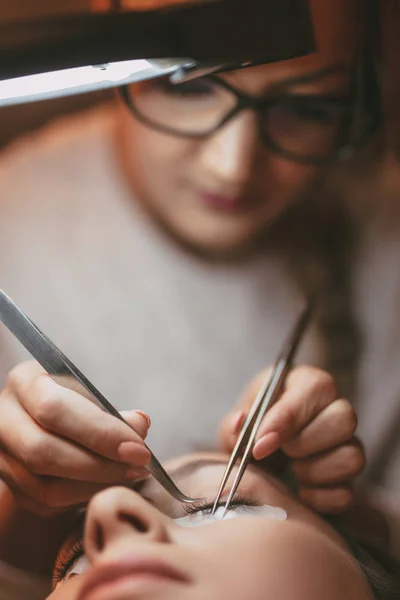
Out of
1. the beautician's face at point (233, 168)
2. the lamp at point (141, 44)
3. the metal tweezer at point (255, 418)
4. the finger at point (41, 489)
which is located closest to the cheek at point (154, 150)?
the beautician's face at point (233, 168)

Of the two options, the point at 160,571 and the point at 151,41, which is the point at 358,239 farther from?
the point at 160,571

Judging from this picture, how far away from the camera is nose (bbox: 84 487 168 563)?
309 mm

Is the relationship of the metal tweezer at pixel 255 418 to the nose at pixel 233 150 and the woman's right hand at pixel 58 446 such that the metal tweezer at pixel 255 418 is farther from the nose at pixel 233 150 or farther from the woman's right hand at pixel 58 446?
the nose at pixel 233 150

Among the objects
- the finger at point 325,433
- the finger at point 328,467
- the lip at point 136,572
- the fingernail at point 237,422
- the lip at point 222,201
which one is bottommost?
the finger at point 328,467

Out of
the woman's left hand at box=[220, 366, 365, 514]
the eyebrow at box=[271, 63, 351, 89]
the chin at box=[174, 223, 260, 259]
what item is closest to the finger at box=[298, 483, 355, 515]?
the woman's left hand at box=[220, 366, 365, 514]

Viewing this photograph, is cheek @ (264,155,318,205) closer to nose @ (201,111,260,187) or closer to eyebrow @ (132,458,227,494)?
nose @ (201,111,260,187)

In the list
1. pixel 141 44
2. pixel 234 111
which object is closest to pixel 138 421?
pixel 141 44

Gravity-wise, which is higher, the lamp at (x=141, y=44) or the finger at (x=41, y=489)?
the lamp at (x=141, y=44)

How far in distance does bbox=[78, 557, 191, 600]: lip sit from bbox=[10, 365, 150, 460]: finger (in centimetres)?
5

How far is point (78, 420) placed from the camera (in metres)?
0.32

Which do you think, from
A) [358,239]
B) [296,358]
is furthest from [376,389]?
[358,239]

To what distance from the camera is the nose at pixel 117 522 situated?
1.01ft

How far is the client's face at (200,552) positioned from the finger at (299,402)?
32mm

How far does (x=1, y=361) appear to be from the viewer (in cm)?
37
